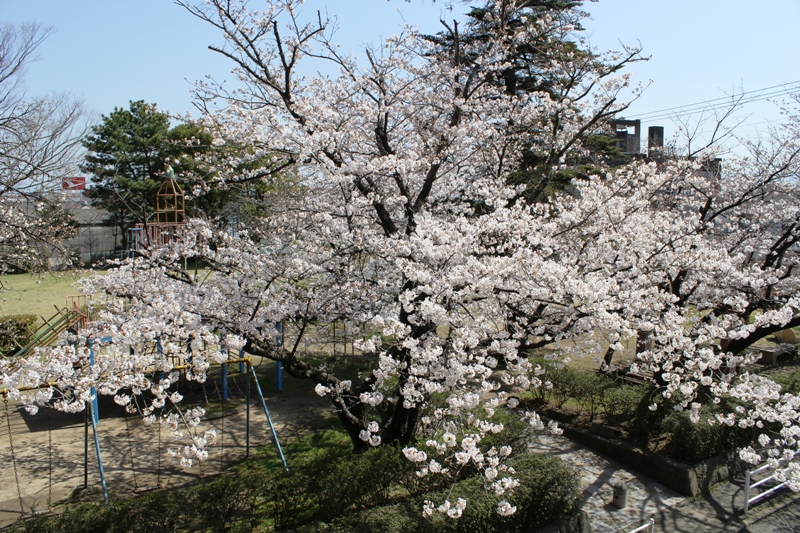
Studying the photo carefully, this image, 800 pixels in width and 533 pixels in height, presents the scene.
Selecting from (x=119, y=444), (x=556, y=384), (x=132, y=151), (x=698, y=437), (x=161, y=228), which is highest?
(x=132, y=151)

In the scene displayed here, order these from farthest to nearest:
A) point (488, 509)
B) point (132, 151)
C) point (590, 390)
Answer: point (132, 151) < point (590, 390) < point (488, 509)

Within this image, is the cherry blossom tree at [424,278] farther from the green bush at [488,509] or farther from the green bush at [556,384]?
the green bush at [556,384]

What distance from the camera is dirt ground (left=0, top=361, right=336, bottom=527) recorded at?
24.4 ft

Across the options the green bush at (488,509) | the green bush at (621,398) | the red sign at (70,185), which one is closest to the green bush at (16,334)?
the red sign at (70,185)

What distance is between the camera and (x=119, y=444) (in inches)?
354

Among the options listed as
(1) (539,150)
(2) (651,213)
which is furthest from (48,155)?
(2) (651,213)

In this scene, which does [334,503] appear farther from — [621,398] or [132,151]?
[132,151]

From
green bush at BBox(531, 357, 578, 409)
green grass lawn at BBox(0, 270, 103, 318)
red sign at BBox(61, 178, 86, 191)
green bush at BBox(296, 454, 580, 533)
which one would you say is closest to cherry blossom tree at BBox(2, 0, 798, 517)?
green bush at BBox(296, 454, 580, 533)

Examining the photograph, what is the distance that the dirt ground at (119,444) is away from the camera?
293 inches

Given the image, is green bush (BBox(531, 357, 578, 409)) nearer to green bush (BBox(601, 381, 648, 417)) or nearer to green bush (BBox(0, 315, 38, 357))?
green bush (BBox(601, 381, 648, 417))

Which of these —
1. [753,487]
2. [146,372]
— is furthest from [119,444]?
[753,487]

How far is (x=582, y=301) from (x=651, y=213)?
17.8 ft

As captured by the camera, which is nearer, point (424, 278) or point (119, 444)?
point (424, 278)

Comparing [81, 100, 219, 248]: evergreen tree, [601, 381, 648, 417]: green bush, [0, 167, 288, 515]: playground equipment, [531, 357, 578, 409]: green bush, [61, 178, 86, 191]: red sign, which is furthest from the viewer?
[81, 100, 219, 248]: evergreen tree
